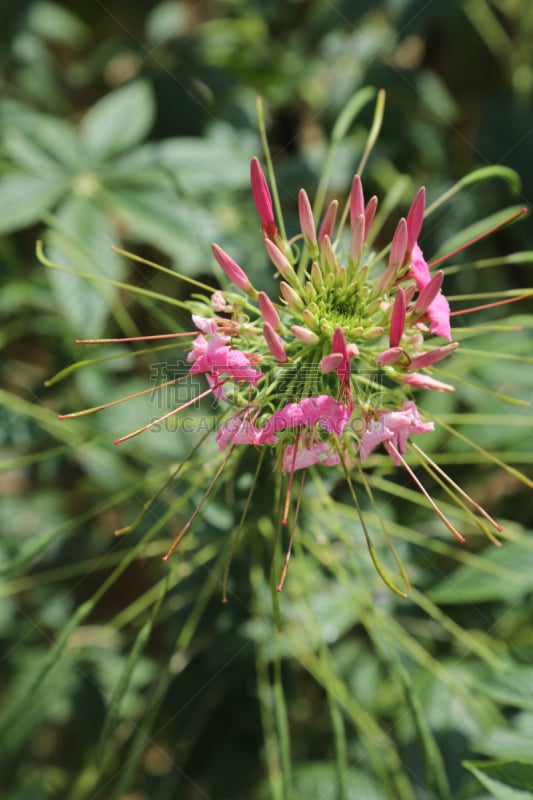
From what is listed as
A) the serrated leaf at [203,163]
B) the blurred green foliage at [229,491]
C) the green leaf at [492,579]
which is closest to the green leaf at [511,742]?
the blurred green foliage at [229,491]

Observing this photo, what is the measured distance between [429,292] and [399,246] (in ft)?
0.21

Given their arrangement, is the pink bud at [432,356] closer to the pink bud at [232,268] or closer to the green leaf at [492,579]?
the pink bud at [232,268]

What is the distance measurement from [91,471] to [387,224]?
899 millimetres

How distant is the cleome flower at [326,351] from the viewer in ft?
2.25

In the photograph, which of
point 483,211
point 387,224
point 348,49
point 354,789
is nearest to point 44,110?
point 348,49

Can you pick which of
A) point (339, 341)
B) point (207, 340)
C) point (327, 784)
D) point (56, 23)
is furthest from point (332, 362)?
point (56, 23)

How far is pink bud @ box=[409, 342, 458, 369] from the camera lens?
687 mm

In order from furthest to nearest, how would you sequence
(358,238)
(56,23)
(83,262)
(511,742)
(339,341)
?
(56,23)
(83,262)
(511,742)
(358,238)
(339,341)

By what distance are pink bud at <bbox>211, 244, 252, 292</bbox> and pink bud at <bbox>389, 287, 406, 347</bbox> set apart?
0.53 ft

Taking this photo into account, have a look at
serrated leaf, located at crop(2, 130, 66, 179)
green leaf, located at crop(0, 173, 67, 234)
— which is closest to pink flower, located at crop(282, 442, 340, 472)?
green leaf, located at crop(0, 173, 67, 234)

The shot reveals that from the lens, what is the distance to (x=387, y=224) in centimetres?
170

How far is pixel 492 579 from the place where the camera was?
1.07 meters

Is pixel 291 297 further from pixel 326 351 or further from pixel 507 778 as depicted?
pixel 507 778

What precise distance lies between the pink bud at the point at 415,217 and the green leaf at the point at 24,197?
1.90 ft
